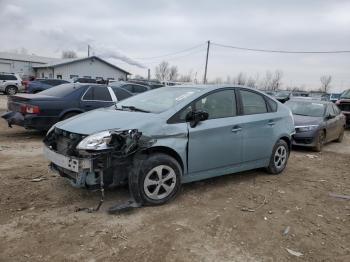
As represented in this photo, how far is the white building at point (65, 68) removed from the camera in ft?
160

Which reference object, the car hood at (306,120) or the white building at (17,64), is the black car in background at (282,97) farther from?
the white building at (17,64)

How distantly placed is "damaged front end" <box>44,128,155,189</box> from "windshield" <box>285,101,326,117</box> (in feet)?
23.8

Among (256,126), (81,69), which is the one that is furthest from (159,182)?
(81,69)

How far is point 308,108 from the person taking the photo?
1074 centimetres

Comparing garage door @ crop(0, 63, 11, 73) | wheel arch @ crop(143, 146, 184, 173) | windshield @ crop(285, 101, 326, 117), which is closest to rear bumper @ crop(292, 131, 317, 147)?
windshield @ crop(285, 101, 326, 117)

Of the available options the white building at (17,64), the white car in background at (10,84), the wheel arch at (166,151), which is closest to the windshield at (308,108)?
the wheel arch at (166,151)

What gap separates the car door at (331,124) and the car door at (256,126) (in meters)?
4.63

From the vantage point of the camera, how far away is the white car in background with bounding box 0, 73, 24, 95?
29.0 metres

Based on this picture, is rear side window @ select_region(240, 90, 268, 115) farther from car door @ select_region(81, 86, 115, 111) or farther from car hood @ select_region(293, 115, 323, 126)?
car door @ select_region(81, 86, 115, 111)

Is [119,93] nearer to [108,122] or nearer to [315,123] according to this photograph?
[315,123]

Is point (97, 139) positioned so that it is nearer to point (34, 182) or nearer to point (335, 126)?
point (34, 182)

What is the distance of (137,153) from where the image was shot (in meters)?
4.48

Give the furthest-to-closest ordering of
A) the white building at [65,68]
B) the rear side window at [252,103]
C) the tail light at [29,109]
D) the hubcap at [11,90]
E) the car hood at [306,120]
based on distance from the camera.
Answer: the white building at [65,68], the hubcap at [11,90], the car hood at [306,120], the tail light at [29,109], the rear side window at [252,103]

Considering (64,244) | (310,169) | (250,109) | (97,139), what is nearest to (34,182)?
(97,139)
